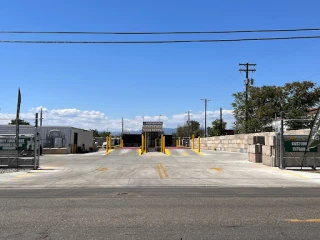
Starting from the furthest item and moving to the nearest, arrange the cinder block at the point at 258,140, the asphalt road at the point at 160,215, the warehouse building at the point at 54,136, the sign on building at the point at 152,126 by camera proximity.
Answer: the warehouse building at the point at 54,136 → the sign on building at the point at 152,126 → the cinder block at the point at 258,140 → the asphalt road at the point at 160,215

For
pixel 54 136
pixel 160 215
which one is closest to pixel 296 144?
pixel 160 215

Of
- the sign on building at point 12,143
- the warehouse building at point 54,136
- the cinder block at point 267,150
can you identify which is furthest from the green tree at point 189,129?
the sign on building at point 12,143

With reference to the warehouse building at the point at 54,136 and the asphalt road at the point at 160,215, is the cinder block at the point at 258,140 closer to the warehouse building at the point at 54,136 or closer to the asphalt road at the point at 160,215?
the asphalt road at the point at 160,215

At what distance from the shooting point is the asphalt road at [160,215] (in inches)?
248

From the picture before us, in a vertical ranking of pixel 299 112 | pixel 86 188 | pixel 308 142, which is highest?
pixel 299 112

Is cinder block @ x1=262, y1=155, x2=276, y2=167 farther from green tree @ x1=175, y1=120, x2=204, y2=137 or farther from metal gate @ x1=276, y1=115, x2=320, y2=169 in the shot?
green tree @ x1=175, y1=120, x2=204, y2=137

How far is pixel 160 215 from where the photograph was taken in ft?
25.6

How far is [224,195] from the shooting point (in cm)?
1090

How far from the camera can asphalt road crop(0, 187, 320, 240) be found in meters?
6.30

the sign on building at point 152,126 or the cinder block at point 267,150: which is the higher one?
the sign on building at point 152,126

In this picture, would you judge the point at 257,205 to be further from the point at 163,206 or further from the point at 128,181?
the point at 128,181

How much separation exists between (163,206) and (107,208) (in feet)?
4.48

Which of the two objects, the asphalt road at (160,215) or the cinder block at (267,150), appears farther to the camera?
the cinder block at (267,150)

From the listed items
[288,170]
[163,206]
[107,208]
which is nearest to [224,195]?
[163,206]
